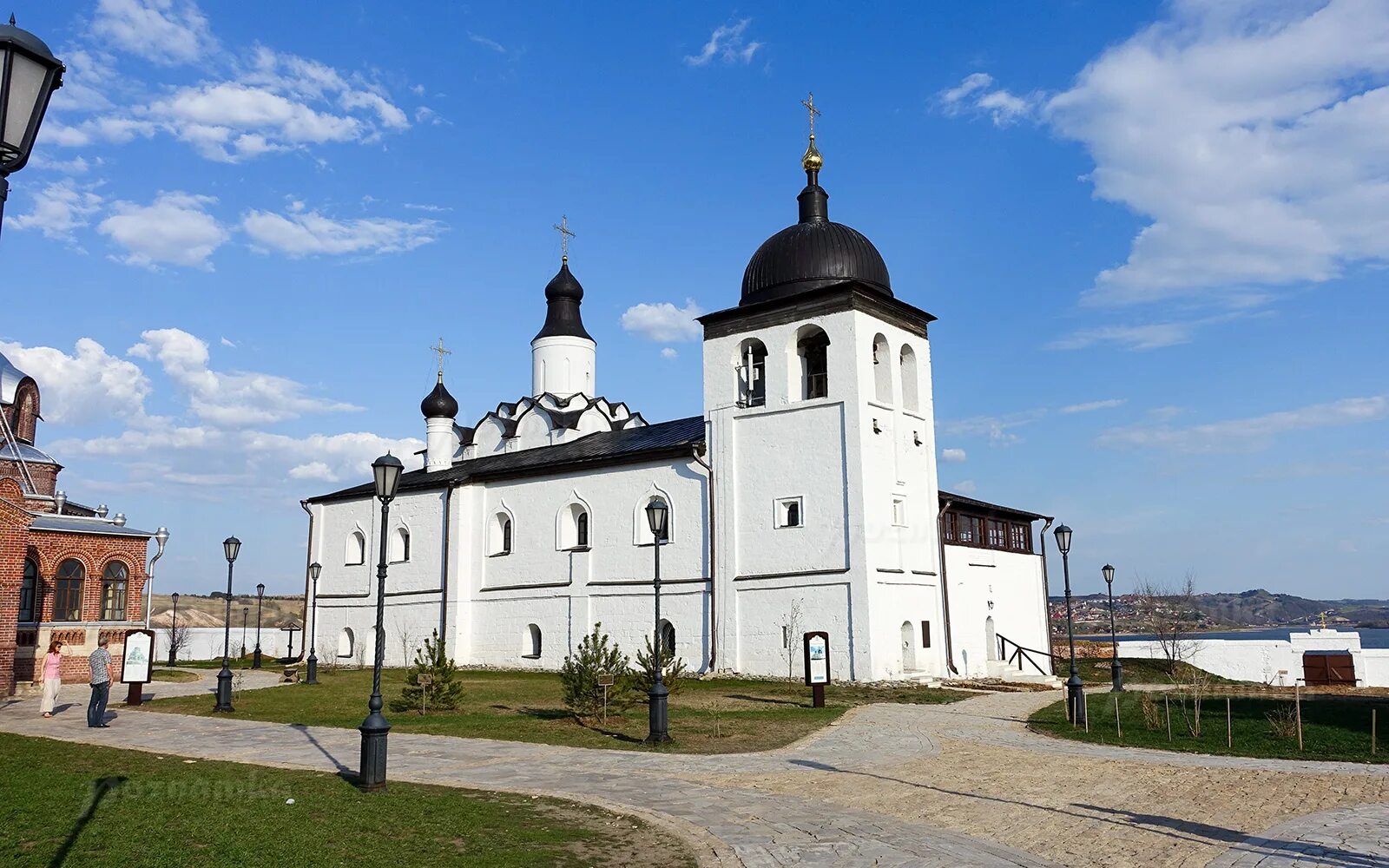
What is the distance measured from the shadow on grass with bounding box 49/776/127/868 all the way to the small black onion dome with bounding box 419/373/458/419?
98.4ft

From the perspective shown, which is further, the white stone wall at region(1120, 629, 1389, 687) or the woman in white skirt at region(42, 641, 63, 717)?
the white stone wall at region(1120, 629, 1389, 687)

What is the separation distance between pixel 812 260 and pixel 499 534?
14197 millimetres

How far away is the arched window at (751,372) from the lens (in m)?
29.4

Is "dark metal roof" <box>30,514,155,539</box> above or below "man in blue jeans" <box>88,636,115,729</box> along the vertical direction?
above

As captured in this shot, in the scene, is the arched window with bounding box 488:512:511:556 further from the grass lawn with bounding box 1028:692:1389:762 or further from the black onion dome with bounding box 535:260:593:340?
the grass lawn with bounding box 1028:692:1389:762

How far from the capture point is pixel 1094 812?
970 cm

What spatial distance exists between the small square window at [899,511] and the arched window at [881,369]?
2798 millimetres

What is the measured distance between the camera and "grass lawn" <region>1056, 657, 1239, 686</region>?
29.3 meters

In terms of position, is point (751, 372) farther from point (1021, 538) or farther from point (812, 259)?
point (1021, 538)

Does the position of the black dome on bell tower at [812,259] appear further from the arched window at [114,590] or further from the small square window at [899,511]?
the arched window at [114,590]

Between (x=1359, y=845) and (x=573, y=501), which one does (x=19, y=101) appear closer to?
(x=1359, y=845)

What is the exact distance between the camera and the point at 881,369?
2889 centimetres

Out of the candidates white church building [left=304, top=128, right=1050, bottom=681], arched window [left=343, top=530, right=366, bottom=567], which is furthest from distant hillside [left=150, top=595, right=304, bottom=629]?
white church building [left=304, top=128, right=1050, bottom=681]

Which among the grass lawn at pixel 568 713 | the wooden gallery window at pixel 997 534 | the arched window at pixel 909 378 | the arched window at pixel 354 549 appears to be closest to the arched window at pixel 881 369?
the arched window at pixel 909 378
